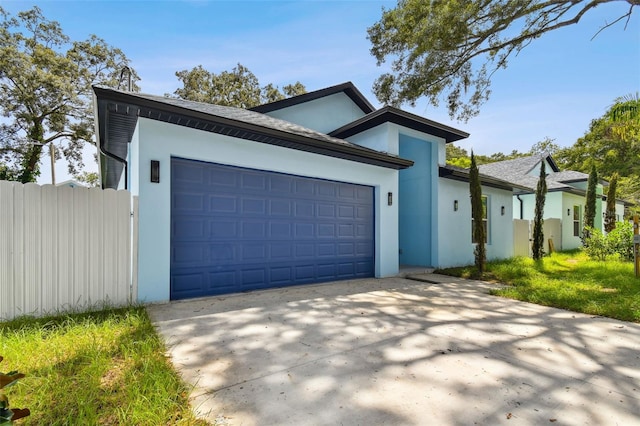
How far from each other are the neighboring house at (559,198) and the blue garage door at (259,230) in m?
10.9

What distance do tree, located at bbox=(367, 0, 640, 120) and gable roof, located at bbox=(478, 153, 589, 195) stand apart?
7.56 m

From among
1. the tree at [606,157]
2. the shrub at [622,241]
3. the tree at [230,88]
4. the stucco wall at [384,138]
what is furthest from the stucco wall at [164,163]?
the tree at [606,157]

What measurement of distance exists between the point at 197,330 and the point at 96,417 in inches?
72.0

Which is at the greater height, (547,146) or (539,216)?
(547,146)

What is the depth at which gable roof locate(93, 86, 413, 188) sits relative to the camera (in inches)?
181

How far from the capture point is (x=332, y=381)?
8.45 ft

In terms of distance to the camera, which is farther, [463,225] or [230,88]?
[230,88]

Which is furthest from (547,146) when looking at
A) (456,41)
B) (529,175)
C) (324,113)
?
(324,113)

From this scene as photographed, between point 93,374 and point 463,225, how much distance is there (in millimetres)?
10151

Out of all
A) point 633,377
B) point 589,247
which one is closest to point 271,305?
point 633,377

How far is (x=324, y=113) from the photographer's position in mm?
10984

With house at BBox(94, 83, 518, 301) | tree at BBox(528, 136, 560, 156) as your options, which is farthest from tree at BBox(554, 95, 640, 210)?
house at BBox(94, 83, 518, 301)

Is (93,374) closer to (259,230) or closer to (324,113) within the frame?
(259,230)

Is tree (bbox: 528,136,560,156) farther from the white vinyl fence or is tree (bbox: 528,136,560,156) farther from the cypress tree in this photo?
the white vinyl fence
